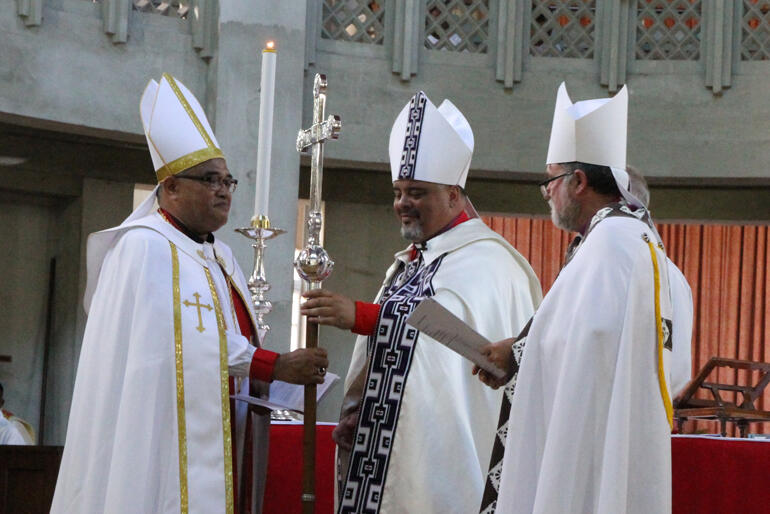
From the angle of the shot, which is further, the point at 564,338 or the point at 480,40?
the point at 480,40

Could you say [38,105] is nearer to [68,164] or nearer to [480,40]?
[68,164]

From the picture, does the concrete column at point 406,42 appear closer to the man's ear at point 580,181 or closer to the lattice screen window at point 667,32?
the lattice screen window at point 667,32

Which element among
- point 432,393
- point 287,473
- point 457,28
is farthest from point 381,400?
point 457,28

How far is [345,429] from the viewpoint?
13.5ft

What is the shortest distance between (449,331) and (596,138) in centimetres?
75

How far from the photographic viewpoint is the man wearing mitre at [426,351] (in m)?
3.85

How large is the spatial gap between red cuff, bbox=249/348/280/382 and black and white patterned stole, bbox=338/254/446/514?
1.15 ft

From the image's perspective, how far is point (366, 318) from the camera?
3980 mm

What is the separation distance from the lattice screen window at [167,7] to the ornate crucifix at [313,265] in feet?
17.9

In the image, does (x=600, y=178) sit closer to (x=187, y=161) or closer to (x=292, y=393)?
(x=292, y=393)

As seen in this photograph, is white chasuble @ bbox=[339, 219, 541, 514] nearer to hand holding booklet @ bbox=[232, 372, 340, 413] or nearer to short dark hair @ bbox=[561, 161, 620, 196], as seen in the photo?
hand holding booklet @ bbox=[232, 372, 340, 413]

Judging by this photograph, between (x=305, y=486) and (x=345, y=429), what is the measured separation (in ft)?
1.47

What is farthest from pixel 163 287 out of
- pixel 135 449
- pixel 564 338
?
pixel 564 338

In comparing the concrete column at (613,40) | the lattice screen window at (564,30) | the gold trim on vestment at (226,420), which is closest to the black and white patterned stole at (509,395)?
the gold trim on vestment at (226,420)
